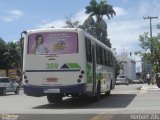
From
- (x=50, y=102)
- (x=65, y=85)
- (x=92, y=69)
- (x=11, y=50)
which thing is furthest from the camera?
(x=11, y=50)

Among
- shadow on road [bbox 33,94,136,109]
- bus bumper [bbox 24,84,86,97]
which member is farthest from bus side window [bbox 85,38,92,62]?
shadow on road [bbox 33,94,136,109]

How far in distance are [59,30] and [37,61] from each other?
1661 mm

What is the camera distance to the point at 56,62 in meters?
22.2

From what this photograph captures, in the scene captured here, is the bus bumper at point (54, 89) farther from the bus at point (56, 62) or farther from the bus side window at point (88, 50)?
the bus side window at point (88, 50)

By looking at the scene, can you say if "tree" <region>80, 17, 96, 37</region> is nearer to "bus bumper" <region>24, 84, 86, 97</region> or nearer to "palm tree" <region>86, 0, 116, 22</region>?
"palm tree" <region>86, 0, 116, 22</region>

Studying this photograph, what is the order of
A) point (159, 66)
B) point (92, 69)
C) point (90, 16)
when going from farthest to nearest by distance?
point (90, 16) < point (159, 66) < point (92, 69)

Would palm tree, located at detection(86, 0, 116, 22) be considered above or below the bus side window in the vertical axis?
above

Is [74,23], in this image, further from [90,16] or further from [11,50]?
[11,50]

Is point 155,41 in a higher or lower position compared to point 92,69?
higher

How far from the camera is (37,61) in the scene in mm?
22438

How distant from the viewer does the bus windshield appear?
22.2 metres

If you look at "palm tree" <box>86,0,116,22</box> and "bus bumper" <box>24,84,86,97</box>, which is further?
"palm tree" <box>86,0,116,22</box>

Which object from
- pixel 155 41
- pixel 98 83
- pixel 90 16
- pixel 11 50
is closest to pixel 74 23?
pixel 90 16

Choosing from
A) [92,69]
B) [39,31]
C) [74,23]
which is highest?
[74,23]
